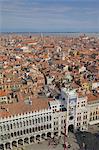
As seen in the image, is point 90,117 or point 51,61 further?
point 51,61

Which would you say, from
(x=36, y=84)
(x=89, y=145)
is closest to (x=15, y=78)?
(x=36, y=84)

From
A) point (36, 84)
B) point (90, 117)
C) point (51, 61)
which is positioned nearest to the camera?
point (90, 117)

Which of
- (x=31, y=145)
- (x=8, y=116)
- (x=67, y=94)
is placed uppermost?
(x=67, y=94)

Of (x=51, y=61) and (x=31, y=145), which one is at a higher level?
(x=51, y=61)

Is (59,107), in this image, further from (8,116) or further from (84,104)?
(8,116)

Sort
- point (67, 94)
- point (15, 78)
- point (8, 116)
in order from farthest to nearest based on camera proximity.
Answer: point (15, 78) < point (67, 94) < point (8, 116)

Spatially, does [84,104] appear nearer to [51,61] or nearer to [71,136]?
[71,136]

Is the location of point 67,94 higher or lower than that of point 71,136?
higher

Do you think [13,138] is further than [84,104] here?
No

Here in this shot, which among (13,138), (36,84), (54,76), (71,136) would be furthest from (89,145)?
(54,76)
